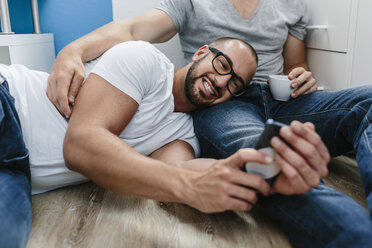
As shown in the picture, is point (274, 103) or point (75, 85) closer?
point (75, 85)

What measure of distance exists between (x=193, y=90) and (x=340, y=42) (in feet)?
2.26

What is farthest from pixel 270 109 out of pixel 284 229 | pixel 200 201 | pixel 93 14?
pixel 93 14

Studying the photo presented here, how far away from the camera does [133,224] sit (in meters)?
0.92

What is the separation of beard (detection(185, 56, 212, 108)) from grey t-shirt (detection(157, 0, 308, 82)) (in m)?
0.31

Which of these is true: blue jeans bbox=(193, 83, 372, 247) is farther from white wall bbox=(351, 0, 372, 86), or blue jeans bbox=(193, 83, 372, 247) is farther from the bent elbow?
the bent elbow

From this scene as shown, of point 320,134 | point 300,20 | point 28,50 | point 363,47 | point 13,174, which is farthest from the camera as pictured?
point 28,50

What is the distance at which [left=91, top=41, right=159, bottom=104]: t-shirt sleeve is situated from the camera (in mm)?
950

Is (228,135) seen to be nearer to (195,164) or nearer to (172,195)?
(195,164)

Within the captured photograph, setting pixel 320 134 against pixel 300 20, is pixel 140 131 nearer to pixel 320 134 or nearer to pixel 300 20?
pixel 320 134

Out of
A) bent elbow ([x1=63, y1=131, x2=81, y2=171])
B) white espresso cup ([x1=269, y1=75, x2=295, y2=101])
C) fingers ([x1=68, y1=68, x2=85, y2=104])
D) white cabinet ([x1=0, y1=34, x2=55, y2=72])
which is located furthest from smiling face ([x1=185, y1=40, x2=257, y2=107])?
white cabinet ([x1=0, y1=34, x2=55, y2=72])

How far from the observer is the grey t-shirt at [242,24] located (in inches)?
57.9

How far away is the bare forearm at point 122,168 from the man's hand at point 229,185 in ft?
0.13

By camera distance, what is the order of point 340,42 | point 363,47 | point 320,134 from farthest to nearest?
point 340,42, point 363,47, point 320,134

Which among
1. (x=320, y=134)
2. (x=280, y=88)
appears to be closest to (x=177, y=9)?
(x=280, y=88)
